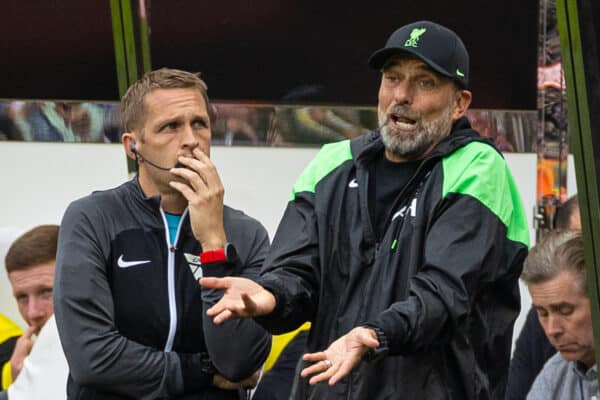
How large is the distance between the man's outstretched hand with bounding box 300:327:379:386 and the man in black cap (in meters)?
0.03

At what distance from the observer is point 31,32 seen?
15.5 ft

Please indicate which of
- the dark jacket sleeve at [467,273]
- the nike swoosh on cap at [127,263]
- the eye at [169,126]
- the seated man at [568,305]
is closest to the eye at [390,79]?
the dark jacket sleeve at [467,273]

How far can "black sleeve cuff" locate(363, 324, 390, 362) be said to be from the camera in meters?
3.10

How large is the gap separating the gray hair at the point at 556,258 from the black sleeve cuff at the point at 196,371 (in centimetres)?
105

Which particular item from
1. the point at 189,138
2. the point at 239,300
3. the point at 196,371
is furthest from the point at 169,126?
the point at 239,300

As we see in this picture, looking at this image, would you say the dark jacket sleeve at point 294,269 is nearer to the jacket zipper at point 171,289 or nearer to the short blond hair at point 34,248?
the jacket zipper at point 171,289

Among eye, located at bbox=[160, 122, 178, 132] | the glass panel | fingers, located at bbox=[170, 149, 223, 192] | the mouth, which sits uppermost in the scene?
the mouth

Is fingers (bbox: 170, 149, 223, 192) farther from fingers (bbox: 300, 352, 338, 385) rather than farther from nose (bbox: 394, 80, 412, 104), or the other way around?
fingers (bbox: 300, 352, 338, 385)

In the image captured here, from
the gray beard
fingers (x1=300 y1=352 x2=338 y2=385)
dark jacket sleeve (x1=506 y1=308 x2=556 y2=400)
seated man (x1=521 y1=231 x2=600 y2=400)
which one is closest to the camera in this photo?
fingers (x1=300 y1=352 x2=338 y2=385)

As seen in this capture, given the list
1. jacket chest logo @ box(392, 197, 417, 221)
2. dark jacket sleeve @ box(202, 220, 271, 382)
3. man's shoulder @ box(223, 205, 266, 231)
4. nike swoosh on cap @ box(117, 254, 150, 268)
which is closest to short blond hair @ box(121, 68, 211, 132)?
man's shoulder @ box(223, 205, 266, 231)

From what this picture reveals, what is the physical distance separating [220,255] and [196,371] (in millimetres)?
323

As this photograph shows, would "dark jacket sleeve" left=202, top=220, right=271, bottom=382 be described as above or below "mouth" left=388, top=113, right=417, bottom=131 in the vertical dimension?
below

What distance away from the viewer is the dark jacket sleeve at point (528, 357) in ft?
15.3

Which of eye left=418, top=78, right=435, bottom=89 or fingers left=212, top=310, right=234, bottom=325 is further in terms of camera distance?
eye left=418, top=78, right=435, bottom=89
